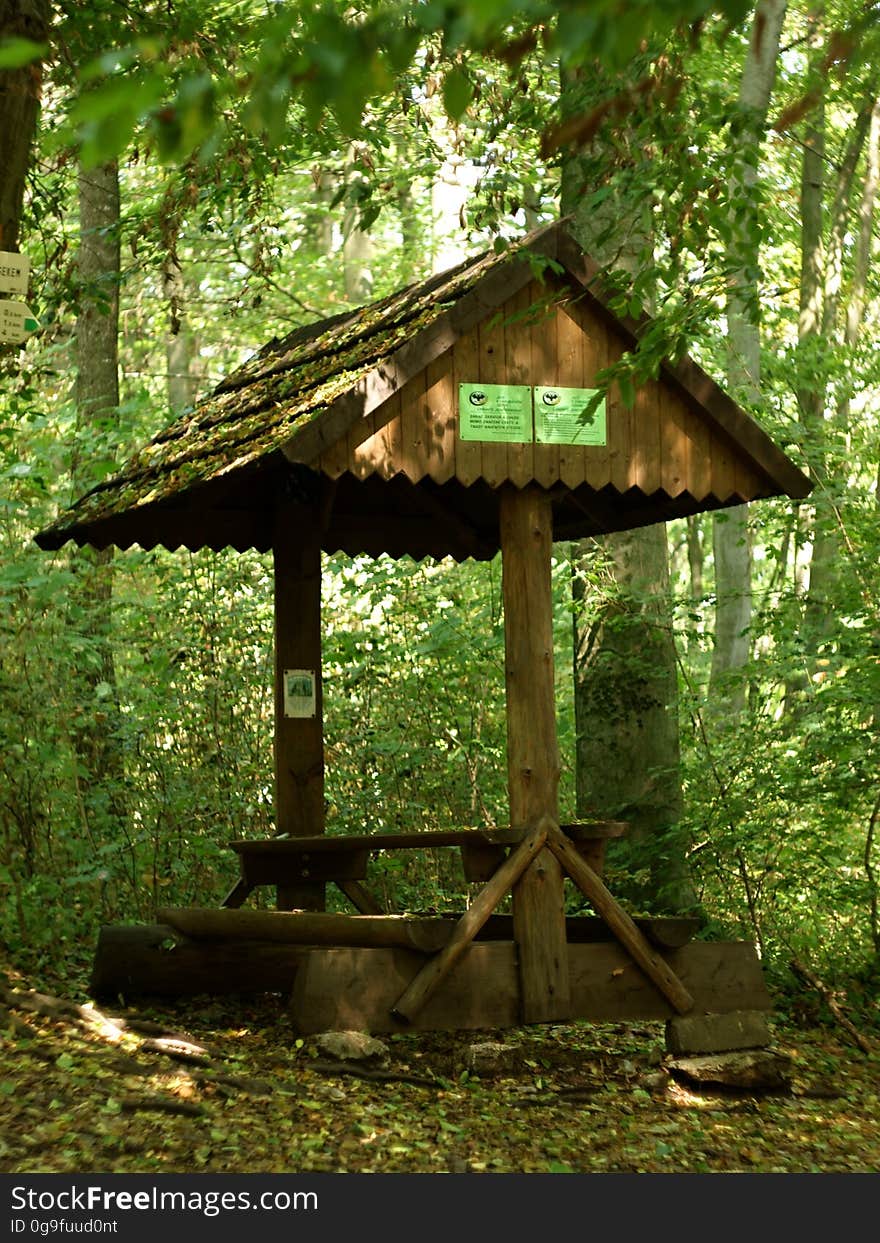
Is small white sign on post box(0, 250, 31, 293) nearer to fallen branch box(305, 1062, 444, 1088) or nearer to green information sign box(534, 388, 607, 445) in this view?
green information sign box(534, 388, 607, 445)

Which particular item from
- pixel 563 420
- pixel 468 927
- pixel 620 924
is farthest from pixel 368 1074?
pixel 563 420

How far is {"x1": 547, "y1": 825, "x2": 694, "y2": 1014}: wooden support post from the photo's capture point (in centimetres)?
642

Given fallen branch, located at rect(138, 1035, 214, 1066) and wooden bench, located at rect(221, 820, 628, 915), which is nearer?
fallen branch, located at rect(138, 1035, 214, 1066)

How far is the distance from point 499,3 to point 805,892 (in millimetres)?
10152

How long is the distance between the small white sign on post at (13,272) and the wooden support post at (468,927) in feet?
10.6

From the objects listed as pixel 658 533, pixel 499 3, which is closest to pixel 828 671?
pixel 658 533

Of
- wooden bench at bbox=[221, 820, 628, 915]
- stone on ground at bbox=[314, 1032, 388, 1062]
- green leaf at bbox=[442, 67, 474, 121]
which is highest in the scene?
green leaf at bbox=[442, 67, 474, 121]

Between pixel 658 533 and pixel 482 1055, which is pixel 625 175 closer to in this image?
pixel 658 533

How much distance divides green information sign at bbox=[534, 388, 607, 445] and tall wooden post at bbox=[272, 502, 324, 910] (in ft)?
5.79

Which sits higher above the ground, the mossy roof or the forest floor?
the mossy roof

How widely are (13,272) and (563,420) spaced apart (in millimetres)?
2576

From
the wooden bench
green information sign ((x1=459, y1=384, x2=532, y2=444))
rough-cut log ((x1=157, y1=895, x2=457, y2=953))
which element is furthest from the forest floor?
green information sign ((x1=459, y1=384, x2=532, y2=444))

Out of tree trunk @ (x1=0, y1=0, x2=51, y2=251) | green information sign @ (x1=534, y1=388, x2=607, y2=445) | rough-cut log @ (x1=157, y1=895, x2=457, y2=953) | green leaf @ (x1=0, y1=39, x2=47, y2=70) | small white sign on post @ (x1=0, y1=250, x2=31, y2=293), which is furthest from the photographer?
green information sign @ (x1=534, y1=388, x2=607, y2=445)

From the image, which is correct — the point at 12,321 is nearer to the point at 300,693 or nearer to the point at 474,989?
the point at 300,693
